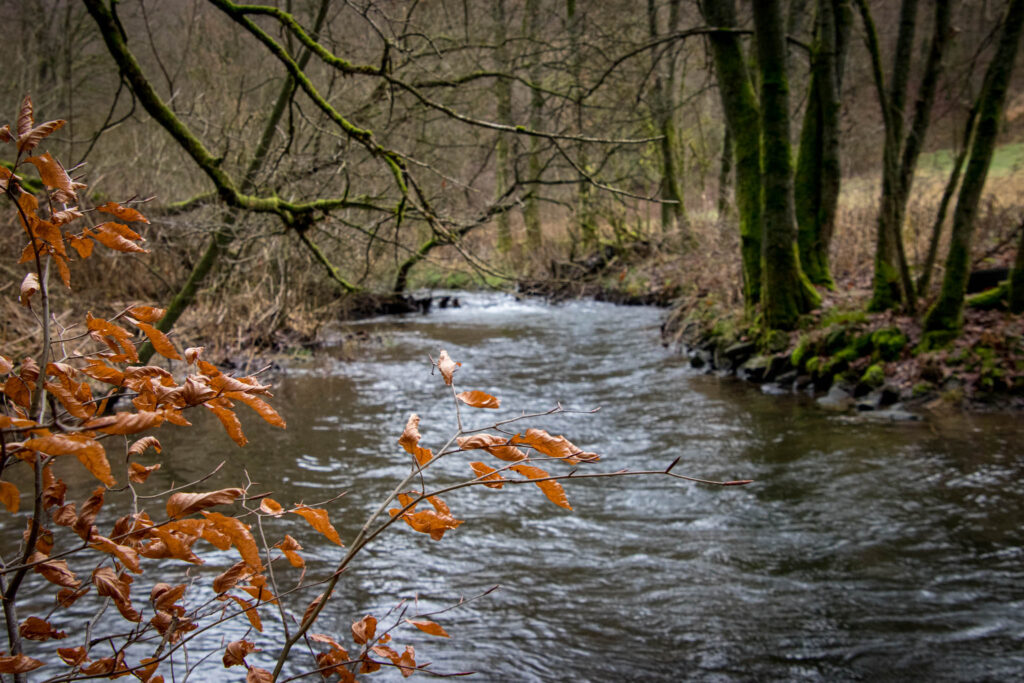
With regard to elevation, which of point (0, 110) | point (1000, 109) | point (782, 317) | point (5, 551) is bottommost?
point (5, 551)

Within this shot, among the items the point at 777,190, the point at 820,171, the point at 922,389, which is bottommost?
the point at 922,389

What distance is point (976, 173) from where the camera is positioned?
296 inches

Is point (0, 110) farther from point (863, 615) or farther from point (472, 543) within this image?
point (863, 615)

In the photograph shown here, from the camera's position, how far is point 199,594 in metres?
4.23

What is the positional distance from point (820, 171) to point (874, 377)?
3955 mm

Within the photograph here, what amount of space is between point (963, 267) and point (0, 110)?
12395 mm

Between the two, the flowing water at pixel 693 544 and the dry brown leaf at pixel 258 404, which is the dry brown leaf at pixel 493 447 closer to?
the dry brown leaf at pixel 258 404

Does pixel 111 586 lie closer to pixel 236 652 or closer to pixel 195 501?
pixel 195 501

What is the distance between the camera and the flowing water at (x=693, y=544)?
3.61m

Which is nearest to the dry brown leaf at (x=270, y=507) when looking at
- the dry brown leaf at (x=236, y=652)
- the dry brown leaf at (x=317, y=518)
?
the dry brown leaf at (x=317, y=518)

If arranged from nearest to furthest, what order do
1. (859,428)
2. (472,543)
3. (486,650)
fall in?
(486,650) < (472,543) < (859,428)

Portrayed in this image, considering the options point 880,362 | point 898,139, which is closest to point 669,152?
point 898,139

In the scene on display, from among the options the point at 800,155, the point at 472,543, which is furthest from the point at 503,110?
the point at 472,543

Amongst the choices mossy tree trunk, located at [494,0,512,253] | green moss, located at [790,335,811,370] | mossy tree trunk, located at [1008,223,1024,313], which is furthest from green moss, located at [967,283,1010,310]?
mossy tree trunk, located at [494,0,512,253]
